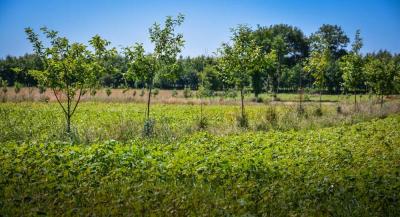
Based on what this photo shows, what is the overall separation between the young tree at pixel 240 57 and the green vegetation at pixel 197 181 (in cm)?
980

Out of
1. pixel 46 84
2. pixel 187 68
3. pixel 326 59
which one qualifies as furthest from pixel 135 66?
pixel 187 68

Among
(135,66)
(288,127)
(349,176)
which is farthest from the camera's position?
(288,127)

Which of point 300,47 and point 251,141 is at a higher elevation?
point 300,47

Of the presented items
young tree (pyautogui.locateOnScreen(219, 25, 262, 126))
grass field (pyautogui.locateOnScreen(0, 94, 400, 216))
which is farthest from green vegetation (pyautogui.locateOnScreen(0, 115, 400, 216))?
young tree (pyautogui.locateOnScreen(219, 25, 262, 126))

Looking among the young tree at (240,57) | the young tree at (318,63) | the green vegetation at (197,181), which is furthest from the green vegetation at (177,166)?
the young tree at (318,63)

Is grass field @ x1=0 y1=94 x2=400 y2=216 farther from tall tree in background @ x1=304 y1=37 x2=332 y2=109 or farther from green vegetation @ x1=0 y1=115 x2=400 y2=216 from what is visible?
tall tree in background @ x1=304 y1=37 x2=332 y2=109

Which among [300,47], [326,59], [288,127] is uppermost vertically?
[300,47]

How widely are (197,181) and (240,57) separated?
1355 cm

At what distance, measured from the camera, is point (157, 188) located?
7074 mm

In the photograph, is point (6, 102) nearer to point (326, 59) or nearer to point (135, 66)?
point (135, 66)

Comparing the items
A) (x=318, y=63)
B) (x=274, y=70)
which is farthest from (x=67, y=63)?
(x=274, y=70)

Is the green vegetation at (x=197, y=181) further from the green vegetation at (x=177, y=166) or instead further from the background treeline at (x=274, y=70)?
the background treeline at (x=274, y=70)

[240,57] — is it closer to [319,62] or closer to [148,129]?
[148,129]

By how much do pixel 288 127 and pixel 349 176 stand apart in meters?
9.71
